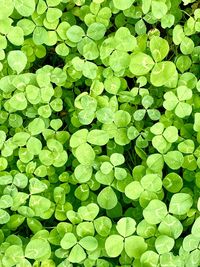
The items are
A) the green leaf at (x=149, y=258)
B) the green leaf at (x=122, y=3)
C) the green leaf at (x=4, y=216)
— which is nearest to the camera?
the green leaf at (x=149, y=258)

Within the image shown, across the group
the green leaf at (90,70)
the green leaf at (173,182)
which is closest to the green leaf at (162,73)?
the green leaf at (90,70)

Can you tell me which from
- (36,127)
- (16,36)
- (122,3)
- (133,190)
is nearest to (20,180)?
(36,127)

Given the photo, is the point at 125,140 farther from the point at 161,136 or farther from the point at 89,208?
the point at 89,208

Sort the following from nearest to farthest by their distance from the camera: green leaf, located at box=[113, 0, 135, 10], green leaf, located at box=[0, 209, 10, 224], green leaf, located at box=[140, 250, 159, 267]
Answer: green leaf, located at box=[140, 250, 159, 267] → green leaf, located at box=[0, 209, 10, 224] → green leaf, located at box=[113, 0, 135, 10]

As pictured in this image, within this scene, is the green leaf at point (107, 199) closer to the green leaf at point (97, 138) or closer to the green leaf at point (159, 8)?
the green leaf at point (97, 138)

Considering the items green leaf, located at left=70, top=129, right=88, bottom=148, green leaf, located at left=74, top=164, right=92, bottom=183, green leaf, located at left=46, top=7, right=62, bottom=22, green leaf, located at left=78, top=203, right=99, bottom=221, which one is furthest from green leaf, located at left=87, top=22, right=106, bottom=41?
green leaf, located at left=78, top=203, right=99, bottom=221

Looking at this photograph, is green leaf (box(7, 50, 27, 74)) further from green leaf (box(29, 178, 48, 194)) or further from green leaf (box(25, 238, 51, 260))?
green leaf (box(25, 238, 51, 260))

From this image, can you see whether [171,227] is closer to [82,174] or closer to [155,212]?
[155,212]
